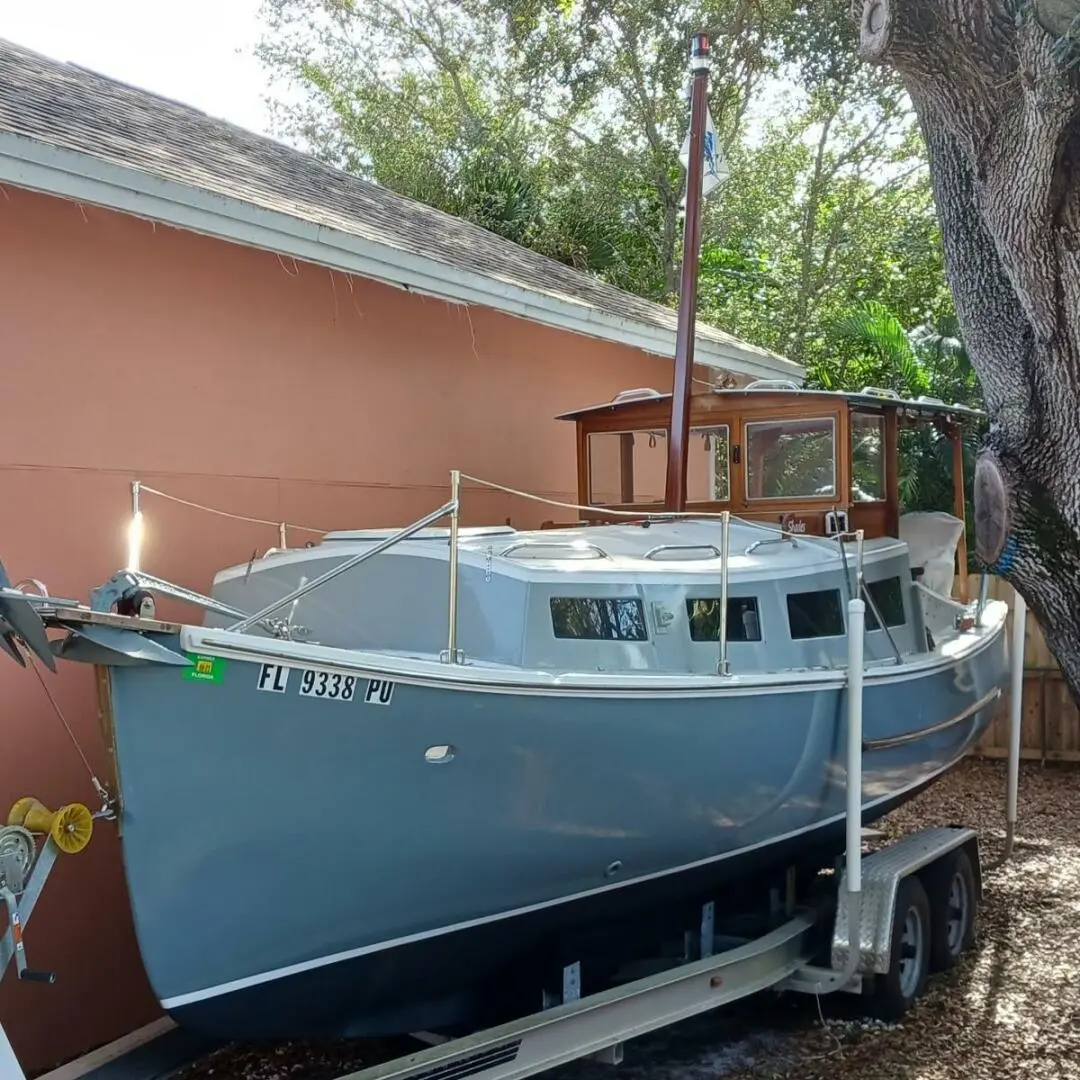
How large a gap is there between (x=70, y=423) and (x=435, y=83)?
21266 mm

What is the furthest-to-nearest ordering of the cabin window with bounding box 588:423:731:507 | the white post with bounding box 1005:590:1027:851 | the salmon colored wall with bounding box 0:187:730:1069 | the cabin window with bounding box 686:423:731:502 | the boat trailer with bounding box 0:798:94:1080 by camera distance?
the white post with bounding box 1005:590:1027:851, the cabin window with bounding box 588:423:731:507, the cabin window with bounding box 686:423:731:502, the salmon colored wall with bounding box 0:187:730:1069, the boat trailer with bounding box 0:798:94:1080

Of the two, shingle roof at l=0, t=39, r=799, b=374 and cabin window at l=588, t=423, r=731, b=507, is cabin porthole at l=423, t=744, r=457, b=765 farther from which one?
cabin window at l=588, t=423, r=731, b=507

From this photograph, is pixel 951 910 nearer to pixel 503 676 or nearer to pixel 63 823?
pixel 503 676

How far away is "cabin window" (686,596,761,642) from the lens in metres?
5.19

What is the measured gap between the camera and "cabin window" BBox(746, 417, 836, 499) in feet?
21.7

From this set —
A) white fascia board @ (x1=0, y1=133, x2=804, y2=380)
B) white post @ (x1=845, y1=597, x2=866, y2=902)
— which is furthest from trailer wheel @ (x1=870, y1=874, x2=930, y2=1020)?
white fascia board @ (x1=0, y1=133, x2=804, y2=380)

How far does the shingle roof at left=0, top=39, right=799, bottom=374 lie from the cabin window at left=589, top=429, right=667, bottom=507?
107 centimetres

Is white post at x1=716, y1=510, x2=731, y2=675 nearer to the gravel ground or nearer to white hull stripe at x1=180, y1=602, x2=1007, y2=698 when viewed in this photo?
white hull stripe at x1=180, y1=602, x2=1007, y2=698

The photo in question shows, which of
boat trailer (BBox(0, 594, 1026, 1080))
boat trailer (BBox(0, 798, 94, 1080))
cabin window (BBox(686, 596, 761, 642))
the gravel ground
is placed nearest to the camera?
boat trailer (BBox(0, 798, 94, 1080))

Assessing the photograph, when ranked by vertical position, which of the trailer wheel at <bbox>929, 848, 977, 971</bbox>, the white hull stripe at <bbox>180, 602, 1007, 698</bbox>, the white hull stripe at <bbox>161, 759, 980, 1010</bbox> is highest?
the white hull stripe at <bbox>180, 602, 1007, 698</bbox>

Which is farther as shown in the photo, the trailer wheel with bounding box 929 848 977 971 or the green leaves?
the green leaves

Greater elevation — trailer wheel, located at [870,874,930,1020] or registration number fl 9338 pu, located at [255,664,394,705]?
registration number fl 9338 pu, located at [255,664,394,705]

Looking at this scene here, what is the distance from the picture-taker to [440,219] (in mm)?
10555

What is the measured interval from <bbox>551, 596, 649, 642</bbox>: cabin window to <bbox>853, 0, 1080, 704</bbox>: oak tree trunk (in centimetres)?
162
